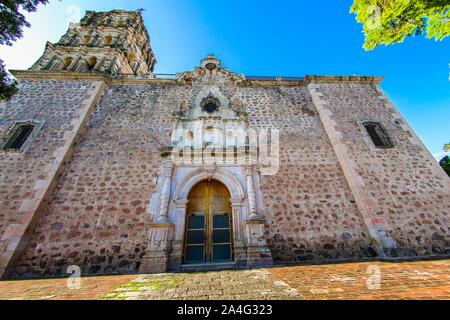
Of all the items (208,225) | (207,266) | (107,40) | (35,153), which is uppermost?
(107,40)

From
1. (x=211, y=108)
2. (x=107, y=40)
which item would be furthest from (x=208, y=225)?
(x=107, y=40)

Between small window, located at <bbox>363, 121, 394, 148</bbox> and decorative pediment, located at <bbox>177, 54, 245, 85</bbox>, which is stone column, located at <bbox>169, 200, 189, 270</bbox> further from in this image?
small window, located at <bbox>363, 121, 394, 148</bbox>

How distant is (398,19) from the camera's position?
241 inches

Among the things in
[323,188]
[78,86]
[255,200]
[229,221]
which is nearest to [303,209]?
[323,188]

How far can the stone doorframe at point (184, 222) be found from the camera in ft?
16.8

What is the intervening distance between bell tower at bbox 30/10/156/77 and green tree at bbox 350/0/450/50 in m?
8.84

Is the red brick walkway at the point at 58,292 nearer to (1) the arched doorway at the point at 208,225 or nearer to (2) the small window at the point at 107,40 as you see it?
(1) the arched doorway at the point at 208,225

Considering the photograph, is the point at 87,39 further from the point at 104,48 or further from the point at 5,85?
the point at 5,85

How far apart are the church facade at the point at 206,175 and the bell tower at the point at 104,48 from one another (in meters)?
1.93

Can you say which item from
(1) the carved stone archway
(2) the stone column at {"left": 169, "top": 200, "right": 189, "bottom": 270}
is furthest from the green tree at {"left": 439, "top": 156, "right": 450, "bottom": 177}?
(2) the stone column at {"left": 169, "top": 200, "right": 189, "bottom": 270}

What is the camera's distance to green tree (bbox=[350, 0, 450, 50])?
5.67 m

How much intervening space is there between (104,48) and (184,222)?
1116cm

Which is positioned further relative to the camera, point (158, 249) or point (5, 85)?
point (5, 85)

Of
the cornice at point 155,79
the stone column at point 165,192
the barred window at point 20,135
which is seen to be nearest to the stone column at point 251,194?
the stone column at point 165,192
